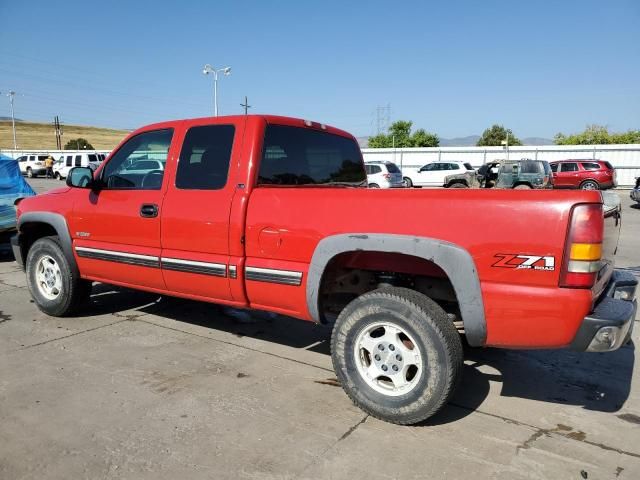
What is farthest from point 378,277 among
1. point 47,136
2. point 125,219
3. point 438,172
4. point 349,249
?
point 47,136

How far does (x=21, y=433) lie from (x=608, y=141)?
64.3 metres

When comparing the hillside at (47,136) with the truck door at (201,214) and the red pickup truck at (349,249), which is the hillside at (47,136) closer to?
the red pickup truck at (349,249)

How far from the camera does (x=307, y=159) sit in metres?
4.09

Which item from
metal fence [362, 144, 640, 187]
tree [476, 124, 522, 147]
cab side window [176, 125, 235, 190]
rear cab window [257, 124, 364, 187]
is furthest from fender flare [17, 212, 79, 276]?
tree [476, 124, 522, 147]

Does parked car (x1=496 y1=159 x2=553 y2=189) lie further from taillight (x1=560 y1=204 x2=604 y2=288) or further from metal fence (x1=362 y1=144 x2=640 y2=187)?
taillight (x1=560 y1=204 x2=604 y2=288)

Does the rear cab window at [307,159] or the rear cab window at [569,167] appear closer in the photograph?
the rear cab window at [307,159]

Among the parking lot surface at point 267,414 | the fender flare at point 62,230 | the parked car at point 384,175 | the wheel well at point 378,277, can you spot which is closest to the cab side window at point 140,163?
the fender flare at point 62,230

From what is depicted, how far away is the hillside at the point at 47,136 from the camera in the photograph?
8691 cm

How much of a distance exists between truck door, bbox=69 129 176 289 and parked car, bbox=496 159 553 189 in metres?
17.5

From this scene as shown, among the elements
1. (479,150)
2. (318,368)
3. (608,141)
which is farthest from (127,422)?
(608,141)

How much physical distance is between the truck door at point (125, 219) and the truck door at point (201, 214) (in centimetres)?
15

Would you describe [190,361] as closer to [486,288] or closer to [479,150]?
[486,288]

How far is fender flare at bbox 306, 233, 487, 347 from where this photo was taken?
107 inches

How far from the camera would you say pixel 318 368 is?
12.7ft
